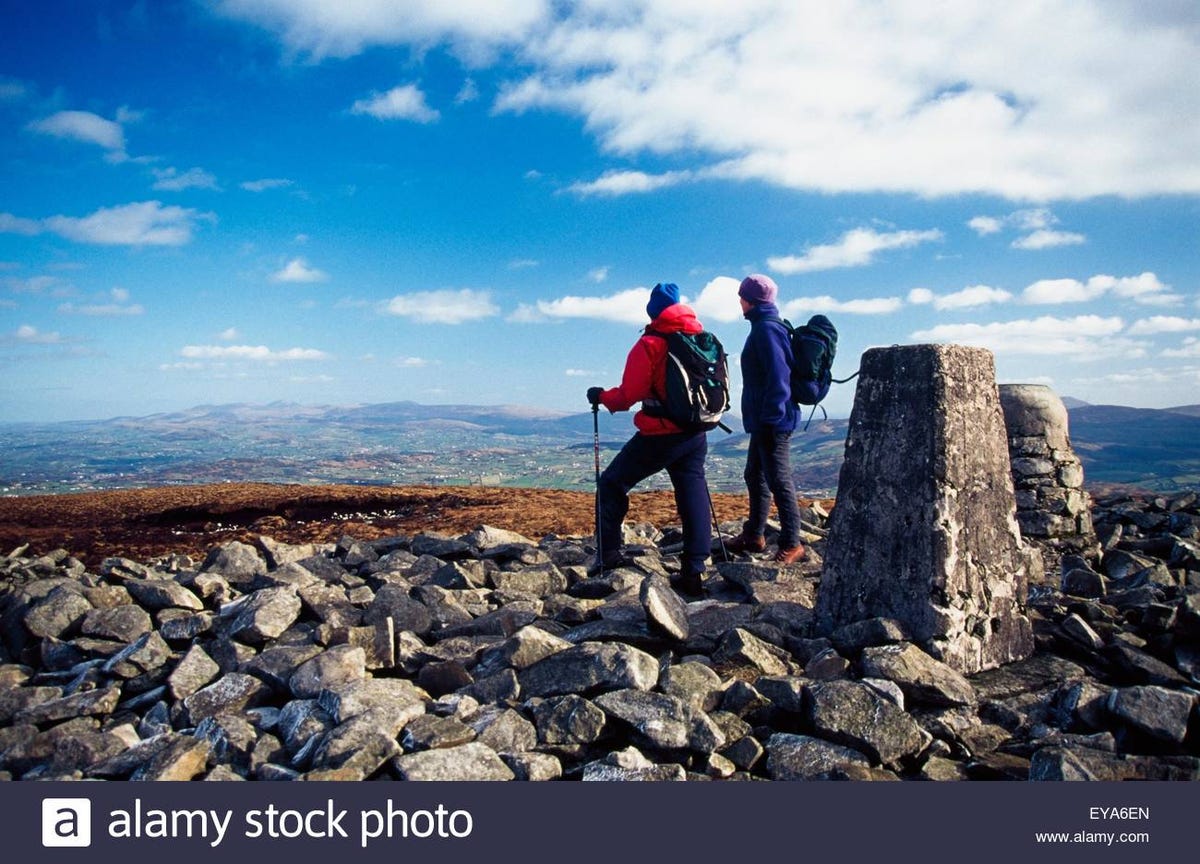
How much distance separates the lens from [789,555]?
829cm

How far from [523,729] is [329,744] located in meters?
1.03

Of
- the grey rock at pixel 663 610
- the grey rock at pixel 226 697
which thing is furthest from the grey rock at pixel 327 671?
the grey rock at pixel 663 610

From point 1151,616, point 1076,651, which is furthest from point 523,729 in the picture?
point 1151,616

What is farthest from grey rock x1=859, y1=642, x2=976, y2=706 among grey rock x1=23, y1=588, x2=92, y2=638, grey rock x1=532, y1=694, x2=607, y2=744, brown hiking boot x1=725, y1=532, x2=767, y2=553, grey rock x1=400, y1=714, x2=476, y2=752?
grey rock x1=23, y1=588, x2=92, y2=638

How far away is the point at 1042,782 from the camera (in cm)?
360

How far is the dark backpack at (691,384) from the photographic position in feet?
22.0

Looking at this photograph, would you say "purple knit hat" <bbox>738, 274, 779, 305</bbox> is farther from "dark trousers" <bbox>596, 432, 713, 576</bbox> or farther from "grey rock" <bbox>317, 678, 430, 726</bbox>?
"grey rock" <bbox>317, 678, 430, 726</bbox>

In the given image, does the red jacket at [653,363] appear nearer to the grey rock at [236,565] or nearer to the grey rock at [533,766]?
the grey rock at [533,766]

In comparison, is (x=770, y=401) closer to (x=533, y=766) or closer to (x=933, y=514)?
(x=933, y=514)

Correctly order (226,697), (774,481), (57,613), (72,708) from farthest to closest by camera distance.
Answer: (774,481), (57,613), (72,708), (226,697)

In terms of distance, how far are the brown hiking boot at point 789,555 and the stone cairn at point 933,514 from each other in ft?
8.22

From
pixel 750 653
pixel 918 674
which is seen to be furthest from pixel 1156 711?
pixel 750 653

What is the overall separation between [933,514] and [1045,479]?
461 centimetres

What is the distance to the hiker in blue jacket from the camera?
789 cm
